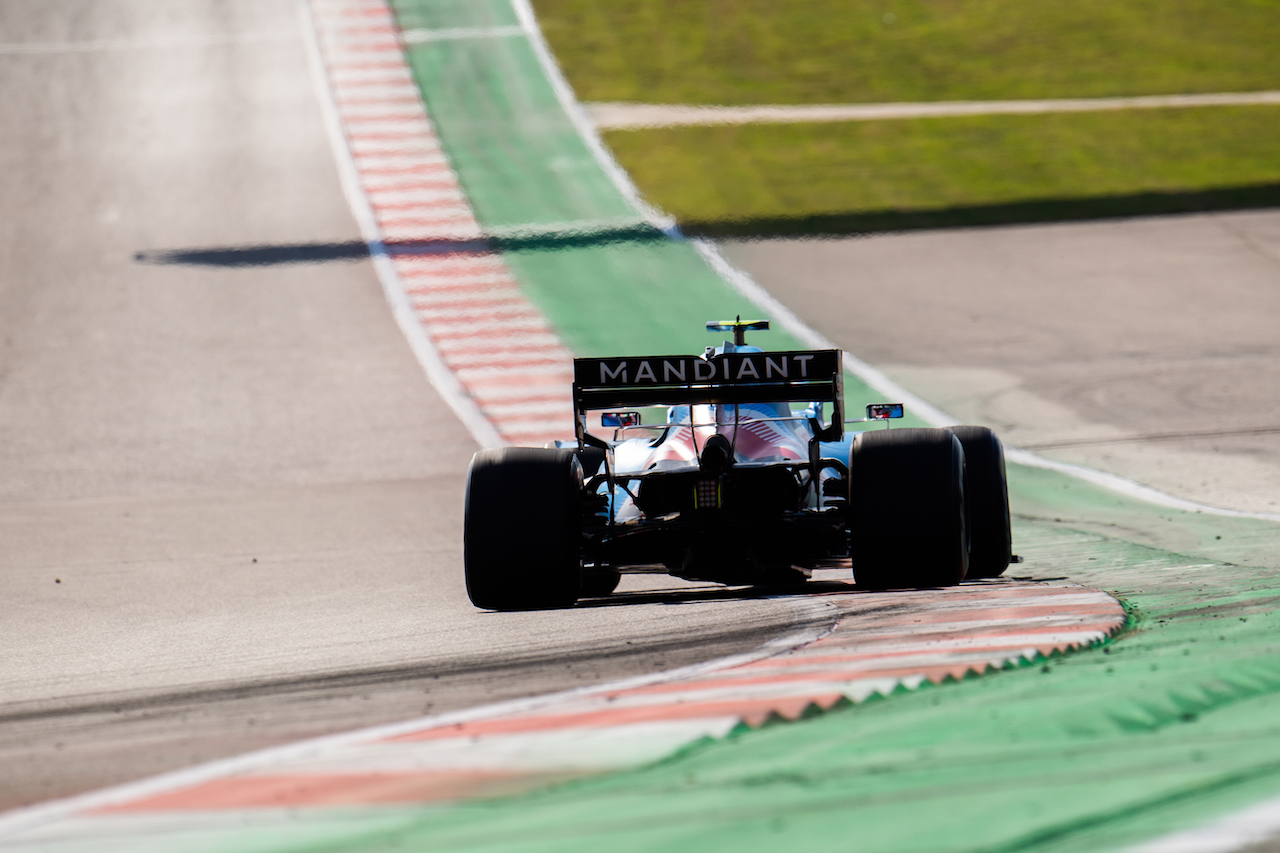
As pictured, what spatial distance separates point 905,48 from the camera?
27.2 meters

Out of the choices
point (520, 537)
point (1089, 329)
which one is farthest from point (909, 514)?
point (1089, 329)

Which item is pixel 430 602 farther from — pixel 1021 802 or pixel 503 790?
pixel 1021 802

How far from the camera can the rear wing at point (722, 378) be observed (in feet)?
25.3

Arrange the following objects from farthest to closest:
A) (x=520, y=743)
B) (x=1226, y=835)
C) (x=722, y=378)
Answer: (x=722, y=378) → (x=520, y=743) → (x=1226, y=835)

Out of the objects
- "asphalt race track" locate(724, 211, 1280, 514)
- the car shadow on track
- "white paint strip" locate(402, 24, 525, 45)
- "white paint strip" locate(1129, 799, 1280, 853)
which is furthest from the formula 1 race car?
"white paint strip" locate(402, 24, 525, 45)

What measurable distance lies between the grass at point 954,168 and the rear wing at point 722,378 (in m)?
13.1

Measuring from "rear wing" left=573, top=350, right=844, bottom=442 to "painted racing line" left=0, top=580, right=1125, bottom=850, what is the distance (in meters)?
1.85

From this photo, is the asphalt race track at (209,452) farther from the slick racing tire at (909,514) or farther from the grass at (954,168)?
the grass at (954,168)

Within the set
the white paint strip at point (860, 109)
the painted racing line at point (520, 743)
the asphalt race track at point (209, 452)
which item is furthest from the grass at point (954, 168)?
the painted racing line at point (520, 743)

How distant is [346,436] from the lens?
14.4 metres

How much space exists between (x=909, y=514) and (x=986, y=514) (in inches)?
46.4

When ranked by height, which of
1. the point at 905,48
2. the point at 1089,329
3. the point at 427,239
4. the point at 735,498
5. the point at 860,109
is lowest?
the point at 1089,329

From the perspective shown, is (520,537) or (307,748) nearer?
(307,748)

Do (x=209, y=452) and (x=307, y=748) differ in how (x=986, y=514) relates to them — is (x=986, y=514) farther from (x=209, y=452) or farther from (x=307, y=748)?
(x=209, y=452)
